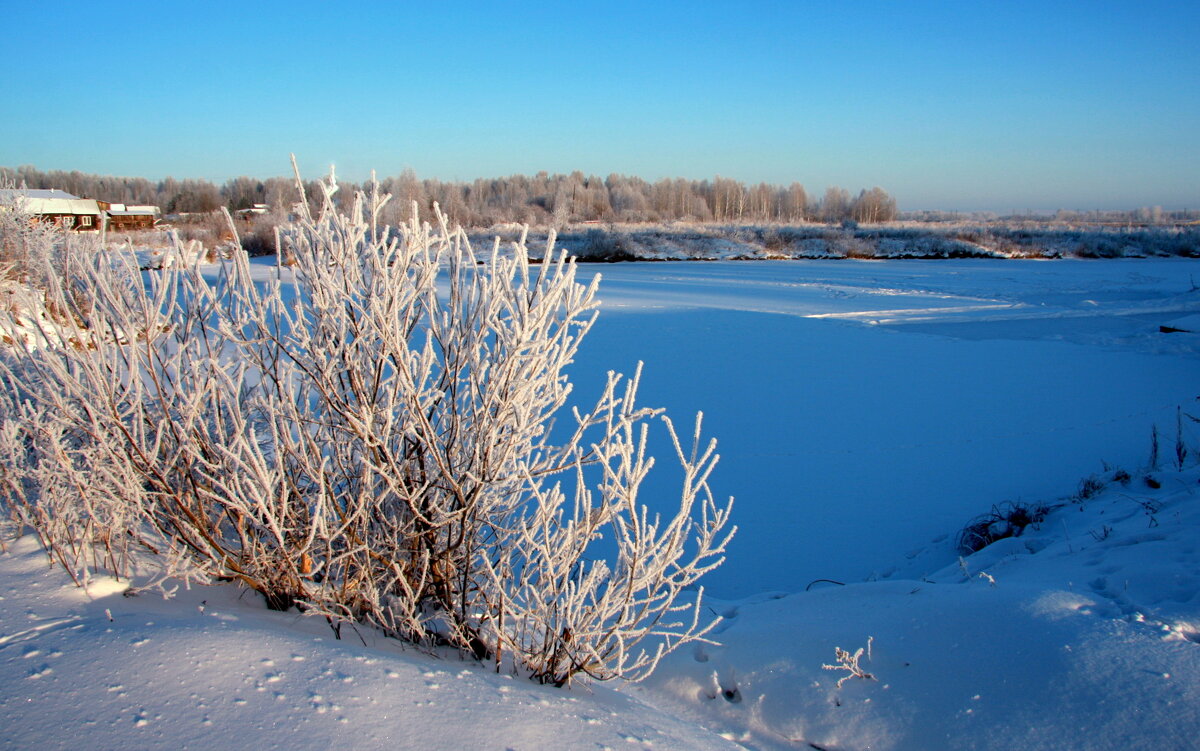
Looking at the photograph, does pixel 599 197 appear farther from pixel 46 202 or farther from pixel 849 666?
pixel 849 666

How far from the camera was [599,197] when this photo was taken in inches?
3676

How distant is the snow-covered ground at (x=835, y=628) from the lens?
6.65ft

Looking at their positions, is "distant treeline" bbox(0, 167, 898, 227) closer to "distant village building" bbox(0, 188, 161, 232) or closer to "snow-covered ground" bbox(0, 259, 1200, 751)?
"distant village building" bbox(0, 188, 161, 232)

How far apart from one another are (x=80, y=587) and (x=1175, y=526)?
6.07m

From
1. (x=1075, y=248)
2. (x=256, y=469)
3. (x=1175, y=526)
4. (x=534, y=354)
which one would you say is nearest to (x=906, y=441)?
(x=1175, y=526)

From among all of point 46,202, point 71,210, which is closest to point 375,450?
point 46,202

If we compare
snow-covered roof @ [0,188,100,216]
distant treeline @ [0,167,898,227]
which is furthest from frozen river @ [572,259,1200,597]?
distant treeline @ [0,167,898,227]

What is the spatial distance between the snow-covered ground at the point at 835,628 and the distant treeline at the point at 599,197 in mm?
70335

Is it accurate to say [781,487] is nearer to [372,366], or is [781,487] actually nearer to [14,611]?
[372,366]

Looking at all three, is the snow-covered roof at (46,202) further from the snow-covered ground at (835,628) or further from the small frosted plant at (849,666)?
the small frosted plant at (849,666)

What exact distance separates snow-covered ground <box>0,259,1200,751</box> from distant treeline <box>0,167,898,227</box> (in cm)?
7033

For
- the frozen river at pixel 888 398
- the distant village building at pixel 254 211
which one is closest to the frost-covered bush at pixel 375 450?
the frozen river at pixel 888 398

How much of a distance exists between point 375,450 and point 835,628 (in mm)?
2584

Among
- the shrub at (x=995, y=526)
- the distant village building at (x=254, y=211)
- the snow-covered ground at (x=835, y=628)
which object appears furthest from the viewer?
the distant village building at (x=254, y=211)
